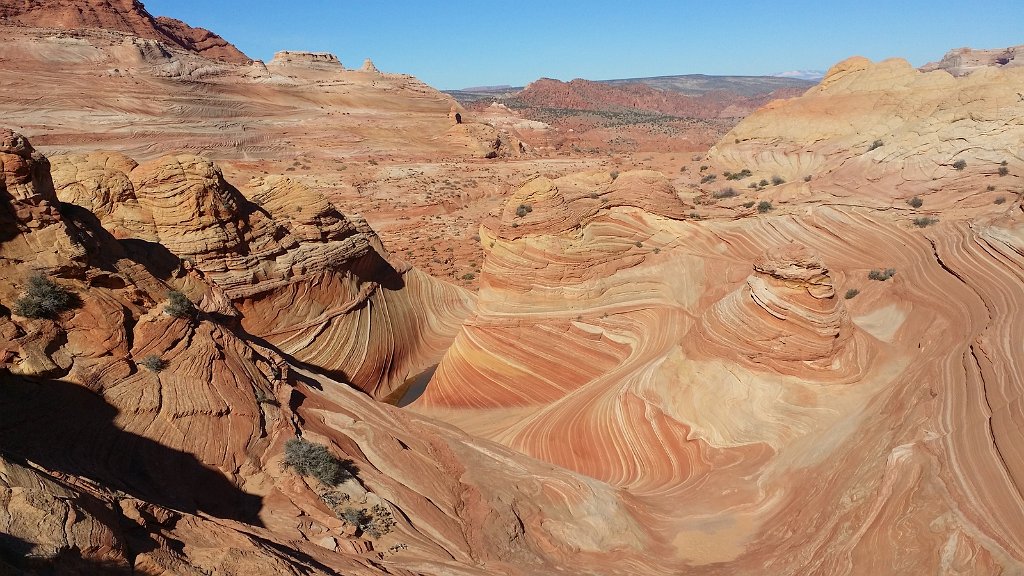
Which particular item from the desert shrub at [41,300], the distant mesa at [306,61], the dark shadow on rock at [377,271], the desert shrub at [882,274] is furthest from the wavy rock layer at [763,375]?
the distant mesa at [306,61]

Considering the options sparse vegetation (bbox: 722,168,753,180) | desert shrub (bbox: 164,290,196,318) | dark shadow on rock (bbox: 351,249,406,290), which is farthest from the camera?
sparse vegetation (bbox: 722,168,753,180)

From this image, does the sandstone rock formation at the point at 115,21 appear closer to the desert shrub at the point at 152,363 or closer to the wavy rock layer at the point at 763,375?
the wavy rock layer at the point at 763,375

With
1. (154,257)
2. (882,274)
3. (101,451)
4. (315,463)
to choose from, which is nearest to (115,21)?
(154,257)

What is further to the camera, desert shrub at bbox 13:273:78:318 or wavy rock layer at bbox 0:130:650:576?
desert shrub at bbox 13:273:78:318

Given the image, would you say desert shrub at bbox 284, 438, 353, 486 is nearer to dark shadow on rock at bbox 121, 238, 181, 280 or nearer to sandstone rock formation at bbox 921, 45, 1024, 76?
dark shadow on rock at bbox 121, 238, 181, 280

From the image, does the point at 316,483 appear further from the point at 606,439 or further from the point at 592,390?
the point at 592,390

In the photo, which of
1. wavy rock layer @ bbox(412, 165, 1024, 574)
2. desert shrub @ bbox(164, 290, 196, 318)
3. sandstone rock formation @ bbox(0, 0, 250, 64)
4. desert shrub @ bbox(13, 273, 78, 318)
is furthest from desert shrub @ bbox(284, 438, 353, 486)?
sandstone rock formation @ bbox(0, 0, 250, 64)
